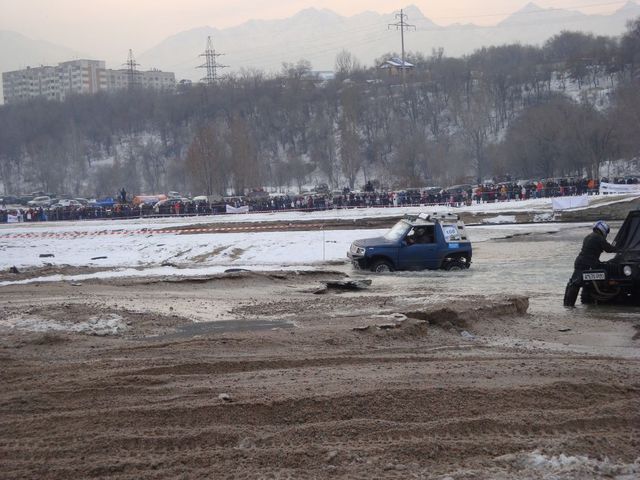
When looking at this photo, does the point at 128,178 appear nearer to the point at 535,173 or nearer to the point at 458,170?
the point at 458,170

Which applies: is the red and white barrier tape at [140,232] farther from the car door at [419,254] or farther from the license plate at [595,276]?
the license plate at [595,276]

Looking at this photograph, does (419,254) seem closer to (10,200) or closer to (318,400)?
(318,400)

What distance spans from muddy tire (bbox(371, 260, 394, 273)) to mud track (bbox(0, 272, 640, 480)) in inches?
335

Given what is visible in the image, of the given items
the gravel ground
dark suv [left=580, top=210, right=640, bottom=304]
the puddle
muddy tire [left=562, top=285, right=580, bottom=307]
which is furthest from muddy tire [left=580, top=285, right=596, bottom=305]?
the puddle

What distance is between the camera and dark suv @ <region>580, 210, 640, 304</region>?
44.7ft

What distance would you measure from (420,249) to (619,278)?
8.22 meters

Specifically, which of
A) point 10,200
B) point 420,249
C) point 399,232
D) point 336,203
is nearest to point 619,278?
point 420,249

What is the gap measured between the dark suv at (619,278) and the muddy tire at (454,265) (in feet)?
24.0

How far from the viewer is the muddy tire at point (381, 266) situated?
2145 centimetres

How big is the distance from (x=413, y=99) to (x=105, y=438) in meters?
116

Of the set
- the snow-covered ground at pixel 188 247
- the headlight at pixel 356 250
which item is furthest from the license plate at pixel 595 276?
the snow-covered ground at pixel 188 247

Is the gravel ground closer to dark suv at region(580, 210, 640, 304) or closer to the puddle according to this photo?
the puddle

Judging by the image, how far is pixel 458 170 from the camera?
310ft

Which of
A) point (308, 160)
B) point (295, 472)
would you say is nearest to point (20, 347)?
point (295, 472)
